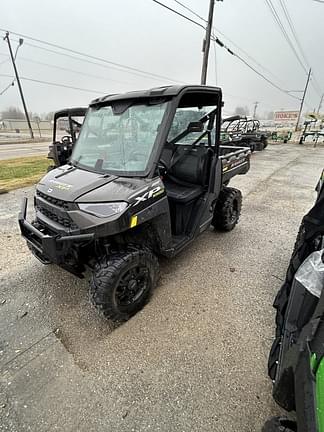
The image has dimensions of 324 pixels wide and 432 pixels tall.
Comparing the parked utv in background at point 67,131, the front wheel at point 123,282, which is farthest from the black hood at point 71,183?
the parked utv in background at point 67,131

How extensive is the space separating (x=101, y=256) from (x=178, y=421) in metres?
1.35

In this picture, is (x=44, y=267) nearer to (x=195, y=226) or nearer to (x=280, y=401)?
(x=195, y=226)

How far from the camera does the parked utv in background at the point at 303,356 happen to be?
929mm

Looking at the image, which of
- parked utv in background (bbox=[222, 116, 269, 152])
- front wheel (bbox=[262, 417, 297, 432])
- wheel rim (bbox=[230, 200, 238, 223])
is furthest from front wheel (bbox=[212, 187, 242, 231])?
parked utv in background (bbox=[222, 116, 269, 152])

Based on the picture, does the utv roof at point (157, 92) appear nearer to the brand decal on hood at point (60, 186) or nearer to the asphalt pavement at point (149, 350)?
the brand decal on hood at point (60, 186)

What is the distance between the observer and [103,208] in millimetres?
1840

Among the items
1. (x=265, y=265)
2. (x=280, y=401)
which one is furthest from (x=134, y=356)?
(x=265, y=265)

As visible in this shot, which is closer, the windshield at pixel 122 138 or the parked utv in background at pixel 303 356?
the parked utv in background at pixel 303 356

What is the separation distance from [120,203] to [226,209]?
224cm

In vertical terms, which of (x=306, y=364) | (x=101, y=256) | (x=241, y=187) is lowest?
(x=241, y=187)

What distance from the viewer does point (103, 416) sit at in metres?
1.46

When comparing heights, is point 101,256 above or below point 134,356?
above

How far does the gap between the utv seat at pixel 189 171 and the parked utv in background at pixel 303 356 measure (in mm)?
1721

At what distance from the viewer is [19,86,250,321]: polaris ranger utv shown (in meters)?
1.87
